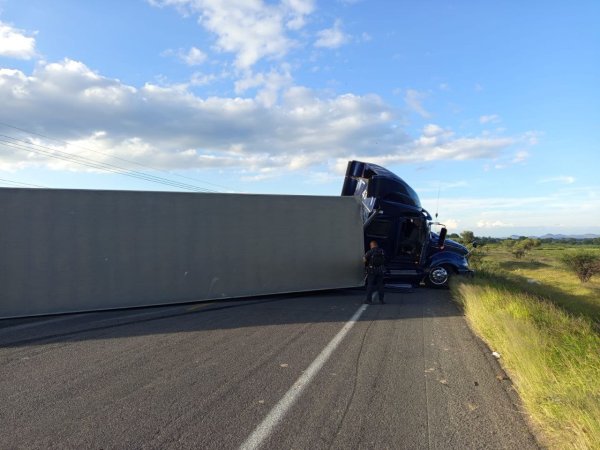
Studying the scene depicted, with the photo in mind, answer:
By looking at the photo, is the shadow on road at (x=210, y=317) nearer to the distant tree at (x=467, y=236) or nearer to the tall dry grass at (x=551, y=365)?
the tall dry grass at (x=551, y=365)

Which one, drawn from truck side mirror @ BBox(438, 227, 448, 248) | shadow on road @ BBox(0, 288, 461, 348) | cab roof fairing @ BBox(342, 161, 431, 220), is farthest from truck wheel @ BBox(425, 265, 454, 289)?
shadow on road @ BBox(0, 288, 461, 348)

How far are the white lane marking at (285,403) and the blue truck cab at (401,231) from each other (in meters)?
9.53

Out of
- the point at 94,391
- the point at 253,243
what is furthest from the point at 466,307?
the point at 94,391

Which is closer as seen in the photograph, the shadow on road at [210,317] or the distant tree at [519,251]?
the shadow on road at [210,317]

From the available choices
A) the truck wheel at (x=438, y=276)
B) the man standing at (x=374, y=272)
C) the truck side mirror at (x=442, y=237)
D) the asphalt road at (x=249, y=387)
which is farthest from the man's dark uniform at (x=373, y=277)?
the truck side mirror at (x=442, y=237)

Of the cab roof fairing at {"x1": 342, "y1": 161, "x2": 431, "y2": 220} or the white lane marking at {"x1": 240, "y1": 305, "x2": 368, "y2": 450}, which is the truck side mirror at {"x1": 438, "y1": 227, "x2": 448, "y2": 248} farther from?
the white lane marking at {"x1": 240, "y1": 305, "x2": 368, "y2": 450}

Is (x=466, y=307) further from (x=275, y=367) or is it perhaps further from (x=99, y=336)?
(x=99, y=336)

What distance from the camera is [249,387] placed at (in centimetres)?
544

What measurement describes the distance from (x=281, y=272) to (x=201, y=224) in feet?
8.95

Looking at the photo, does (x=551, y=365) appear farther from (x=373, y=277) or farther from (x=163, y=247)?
(x=163, y=247)

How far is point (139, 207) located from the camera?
11.8 m

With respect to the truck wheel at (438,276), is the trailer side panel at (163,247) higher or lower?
higher

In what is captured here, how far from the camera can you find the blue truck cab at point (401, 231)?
16.9 meters

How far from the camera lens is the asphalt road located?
164 inches
